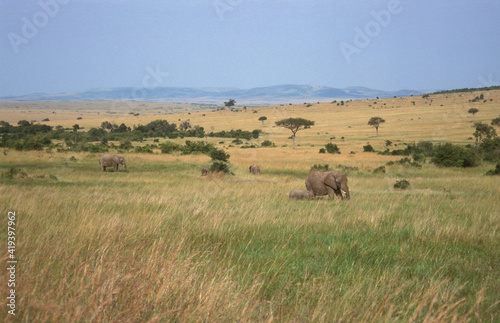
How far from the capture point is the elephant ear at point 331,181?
1510 centimetres

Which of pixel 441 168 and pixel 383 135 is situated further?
pixel 383 135

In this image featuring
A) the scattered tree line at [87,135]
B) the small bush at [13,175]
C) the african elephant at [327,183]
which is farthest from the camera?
the scattered tree line at [87,135]

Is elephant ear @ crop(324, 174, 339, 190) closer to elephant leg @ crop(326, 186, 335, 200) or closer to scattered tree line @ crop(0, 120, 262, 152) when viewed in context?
elephant leg @ crop(326, 186, 335, 200)

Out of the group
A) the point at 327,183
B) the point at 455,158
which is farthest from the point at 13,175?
the point at 455,158

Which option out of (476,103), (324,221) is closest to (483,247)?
(324,221)

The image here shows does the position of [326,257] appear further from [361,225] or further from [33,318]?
[33,318]

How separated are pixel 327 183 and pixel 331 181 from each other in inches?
8.4

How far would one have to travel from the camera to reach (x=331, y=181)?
598 inches

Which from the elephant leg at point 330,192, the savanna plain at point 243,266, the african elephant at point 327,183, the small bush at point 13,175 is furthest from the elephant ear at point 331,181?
the small bush at point 13,175

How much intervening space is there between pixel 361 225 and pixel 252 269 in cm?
331

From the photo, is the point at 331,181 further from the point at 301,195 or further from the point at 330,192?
the point at 301,195

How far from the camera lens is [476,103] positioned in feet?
343

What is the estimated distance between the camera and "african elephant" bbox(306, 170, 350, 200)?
1499cm

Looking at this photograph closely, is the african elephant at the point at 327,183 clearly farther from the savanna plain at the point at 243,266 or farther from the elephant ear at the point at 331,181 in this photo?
the savanna plain at the point at 243,266
